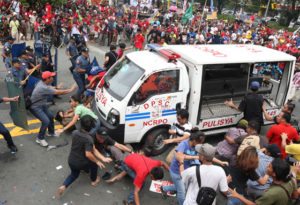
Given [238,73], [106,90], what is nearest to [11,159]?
[106,90]

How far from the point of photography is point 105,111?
6352 millimetres

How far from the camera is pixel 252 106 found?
21.9 ft

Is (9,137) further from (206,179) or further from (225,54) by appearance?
(225,54)

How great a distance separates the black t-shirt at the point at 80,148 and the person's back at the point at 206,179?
1745 mm

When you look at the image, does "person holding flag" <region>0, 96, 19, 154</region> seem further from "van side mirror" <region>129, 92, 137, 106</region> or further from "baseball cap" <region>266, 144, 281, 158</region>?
"baseball cap" <region>266, 144, 281, 158</region>

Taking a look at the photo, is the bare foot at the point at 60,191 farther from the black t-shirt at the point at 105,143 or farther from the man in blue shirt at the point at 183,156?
the man in blue shirt at the point at 183,156

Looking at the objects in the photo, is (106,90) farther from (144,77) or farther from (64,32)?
(64,32)

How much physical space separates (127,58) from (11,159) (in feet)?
10.3

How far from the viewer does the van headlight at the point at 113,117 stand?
605cm

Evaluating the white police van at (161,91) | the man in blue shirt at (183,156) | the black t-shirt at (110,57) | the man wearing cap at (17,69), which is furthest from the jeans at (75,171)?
the black t-shirt at (110,57)

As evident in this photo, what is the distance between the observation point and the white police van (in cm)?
616

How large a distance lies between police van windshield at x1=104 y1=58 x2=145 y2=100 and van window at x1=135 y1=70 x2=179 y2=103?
22 cm

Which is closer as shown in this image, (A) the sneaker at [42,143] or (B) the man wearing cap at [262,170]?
(B) the man wearing cap at [262,170]

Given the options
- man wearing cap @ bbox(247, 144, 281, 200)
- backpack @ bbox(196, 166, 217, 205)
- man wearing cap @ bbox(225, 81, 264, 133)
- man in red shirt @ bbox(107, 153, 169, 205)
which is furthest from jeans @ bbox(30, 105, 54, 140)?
man wearing cap @ bbox(247, 144, 281, 200)
